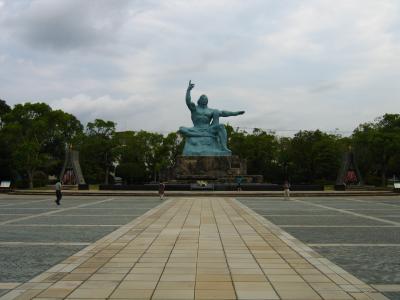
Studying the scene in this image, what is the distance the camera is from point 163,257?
8.66 m

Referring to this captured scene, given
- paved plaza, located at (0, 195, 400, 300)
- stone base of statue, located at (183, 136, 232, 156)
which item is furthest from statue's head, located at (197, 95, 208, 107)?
paved plaza, located at (0, 195, 400, 300)

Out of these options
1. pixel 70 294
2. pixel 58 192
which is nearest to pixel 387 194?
pixel 58 192

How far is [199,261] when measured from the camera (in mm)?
8266

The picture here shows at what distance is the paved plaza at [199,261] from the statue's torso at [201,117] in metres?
30.7

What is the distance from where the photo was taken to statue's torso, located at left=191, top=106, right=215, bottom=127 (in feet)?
148

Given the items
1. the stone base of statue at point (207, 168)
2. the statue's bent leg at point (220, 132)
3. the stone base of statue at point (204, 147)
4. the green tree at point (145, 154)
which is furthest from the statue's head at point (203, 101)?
the green tree at point (145, 154)

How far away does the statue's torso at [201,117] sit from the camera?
45.1 m

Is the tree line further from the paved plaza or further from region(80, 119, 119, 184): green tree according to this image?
the paved plaza

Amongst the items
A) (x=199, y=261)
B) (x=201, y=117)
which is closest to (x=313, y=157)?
(x=201, y=117)

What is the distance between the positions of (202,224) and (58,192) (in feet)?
42.8

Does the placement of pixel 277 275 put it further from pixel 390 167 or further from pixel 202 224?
pixel 390 167

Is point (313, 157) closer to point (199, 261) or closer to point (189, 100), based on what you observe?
point (189, 100)

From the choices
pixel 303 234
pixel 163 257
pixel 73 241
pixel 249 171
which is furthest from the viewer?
pixel 249 171

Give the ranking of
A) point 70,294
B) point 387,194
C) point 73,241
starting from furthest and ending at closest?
point 387,194, point 73,241, point 70,294
